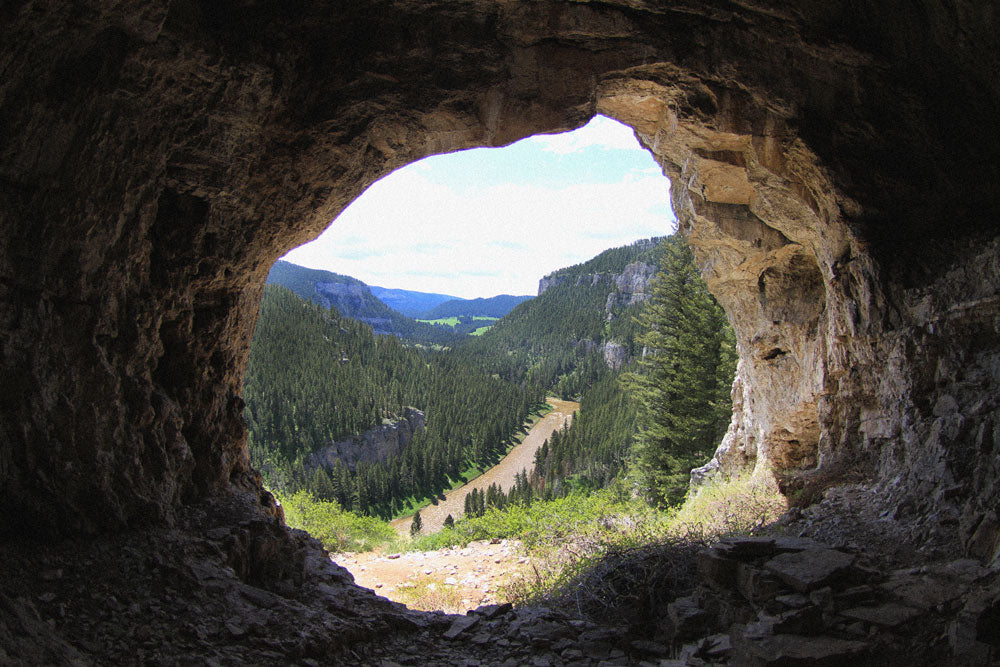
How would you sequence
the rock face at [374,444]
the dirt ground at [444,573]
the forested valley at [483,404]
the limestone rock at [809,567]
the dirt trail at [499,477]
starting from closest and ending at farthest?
the limestone rock at [809,567] → the dirt ground at [444,573] → the forested valley at [483,404] → the dirt trail at [499,477] → the rock face at [374,444]

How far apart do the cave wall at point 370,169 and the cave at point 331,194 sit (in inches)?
1.1

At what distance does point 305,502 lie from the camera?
2341cm

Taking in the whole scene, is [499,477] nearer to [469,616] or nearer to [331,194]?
[469,616]

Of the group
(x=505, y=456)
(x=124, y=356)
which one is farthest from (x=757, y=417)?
(x=505, y=456)

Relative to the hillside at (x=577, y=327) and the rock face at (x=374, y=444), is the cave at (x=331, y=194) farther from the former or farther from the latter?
the hillside at (x=577, y=327)

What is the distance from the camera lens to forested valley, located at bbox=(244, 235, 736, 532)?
885 inches

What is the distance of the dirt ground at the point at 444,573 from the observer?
11695mm

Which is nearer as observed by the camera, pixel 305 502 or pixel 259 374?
pixel 305 502

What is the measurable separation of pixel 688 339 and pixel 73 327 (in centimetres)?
2174

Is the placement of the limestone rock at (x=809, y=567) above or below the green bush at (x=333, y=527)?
above

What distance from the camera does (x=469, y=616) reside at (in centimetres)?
732

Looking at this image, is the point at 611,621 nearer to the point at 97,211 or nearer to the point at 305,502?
the point at 97,211

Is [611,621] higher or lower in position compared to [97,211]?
lower

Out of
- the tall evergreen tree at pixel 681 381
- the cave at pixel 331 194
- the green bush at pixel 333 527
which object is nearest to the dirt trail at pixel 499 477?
the green bush at pixel 333 527
